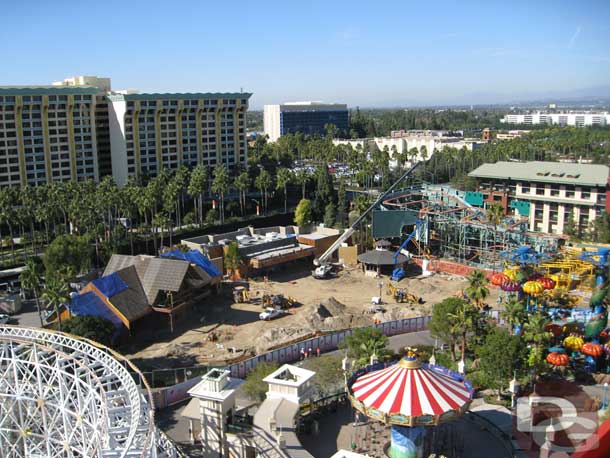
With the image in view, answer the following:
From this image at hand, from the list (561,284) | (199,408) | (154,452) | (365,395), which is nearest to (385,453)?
(365,395)

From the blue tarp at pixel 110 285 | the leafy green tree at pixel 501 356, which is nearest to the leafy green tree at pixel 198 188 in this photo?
the blue tarp at pixel 110 285

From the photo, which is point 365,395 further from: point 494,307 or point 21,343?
point 494,307

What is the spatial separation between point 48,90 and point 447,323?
77931 mm

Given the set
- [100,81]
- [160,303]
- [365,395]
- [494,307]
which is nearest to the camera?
[365,395]

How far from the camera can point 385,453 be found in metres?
32.1

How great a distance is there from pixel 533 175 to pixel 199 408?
7389cm

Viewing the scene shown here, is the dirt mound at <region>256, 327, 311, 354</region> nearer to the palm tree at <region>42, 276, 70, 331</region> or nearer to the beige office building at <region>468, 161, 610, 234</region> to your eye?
the palm tree at <region>42, 276, 70, 331</region>

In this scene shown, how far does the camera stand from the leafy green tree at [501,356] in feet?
123

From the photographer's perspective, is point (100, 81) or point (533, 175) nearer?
point (533, 175)

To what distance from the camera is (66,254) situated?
194 feet

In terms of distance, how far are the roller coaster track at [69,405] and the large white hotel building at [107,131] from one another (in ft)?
225

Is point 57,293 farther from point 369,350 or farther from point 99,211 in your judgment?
point 99,211

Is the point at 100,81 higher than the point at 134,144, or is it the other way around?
the point at 100,81

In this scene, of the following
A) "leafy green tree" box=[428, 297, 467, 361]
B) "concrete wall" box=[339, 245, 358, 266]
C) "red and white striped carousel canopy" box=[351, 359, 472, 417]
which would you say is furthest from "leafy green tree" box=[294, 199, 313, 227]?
"red and white striped carousel canopy" box=[351, 359, 472, 417]
